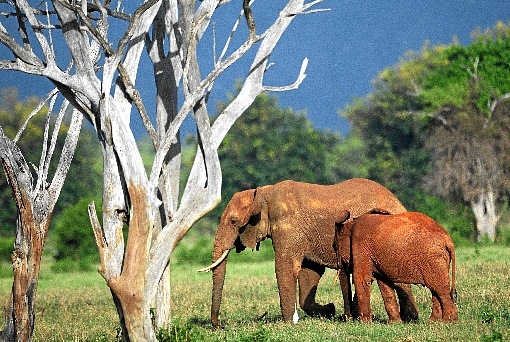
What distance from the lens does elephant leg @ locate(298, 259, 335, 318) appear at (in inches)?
555

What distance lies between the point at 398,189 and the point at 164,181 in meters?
40.3

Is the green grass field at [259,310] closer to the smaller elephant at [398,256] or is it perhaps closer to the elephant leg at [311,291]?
the smaller elephant at [398,256]

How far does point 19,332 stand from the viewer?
34.0 ft

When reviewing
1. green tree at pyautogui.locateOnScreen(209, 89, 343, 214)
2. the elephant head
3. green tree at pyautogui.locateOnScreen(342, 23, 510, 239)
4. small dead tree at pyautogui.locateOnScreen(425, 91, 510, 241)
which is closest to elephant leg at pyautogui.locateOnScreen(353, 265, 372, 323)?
the elephant head

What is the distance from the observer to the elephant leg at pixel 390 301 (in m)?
12.2

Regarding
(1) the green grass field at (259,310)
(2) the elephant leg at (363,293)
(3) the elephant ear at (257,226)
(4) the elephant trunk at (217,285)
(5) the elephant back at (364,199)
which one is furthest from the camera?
(3) the elephant ear at (257,226)

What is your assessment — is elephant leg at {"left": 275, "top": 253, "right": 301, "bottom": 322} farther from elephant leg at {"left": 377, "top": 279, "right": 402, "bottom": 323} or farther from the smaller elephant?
elephant leg at {"left": 377, "top": 279, "right": 402, "bottom": 323}

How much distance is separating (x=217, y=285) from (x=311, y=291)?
1745mm

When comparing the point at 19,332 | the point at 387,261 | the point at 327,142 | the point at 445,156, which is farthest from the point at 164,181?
the point at 327,142

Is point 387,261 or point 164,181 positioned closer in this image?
point 164,181

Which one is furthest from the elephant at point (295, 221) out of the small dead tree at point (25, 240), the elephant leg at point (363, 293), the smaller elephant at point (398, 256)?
the small dead tree at point (25, 240)

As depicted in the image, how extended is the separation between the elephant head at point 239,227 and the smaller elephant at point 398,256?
184 centimetres

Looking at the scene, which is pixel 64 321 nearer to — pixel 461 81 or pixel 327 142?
pixel 461 81

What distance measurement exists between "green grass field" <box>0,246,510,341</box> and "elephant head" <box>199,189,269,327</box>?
106 cm
